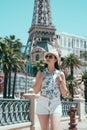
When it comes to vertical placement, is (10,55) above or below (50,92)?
above

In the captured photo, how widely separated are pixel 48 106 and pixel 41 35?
383 feet

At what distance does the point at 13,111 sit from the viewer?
34.1 ft

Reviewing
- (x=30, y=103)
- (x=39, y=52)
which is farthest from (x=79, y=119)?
(x=39, y=52)

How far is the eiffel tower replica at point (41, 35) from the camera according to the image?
12038cm

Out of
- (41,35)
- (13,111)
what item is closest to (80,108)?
(13,111)

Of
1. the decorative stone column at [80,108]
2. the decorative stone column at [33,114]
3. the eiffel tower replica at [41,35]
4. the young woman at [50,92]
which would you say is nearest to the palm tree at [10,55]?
the decorative stone column at [80,108]

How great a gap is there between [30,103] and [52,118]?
7.32 meters

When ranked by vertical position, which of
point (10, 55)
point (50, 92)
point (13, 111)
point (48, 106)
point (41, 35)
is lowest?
point (13, 111)

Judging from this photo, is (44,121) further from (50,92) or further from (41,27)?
(41,27)

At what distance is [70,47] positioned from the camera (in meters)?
166

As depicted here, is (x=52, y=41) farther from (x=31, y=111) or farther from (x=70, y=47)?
(x=31, y=111)

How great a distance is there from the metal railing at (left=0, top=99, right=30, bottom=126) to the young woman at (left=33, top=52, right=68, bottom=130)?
5048 millimetres

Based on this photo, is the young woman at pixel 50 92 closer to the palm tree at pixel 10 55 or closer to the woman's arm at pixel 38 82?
the woman's arm at pixel 38 82

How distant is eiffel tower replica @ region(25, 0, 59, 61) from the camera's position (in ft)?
395
